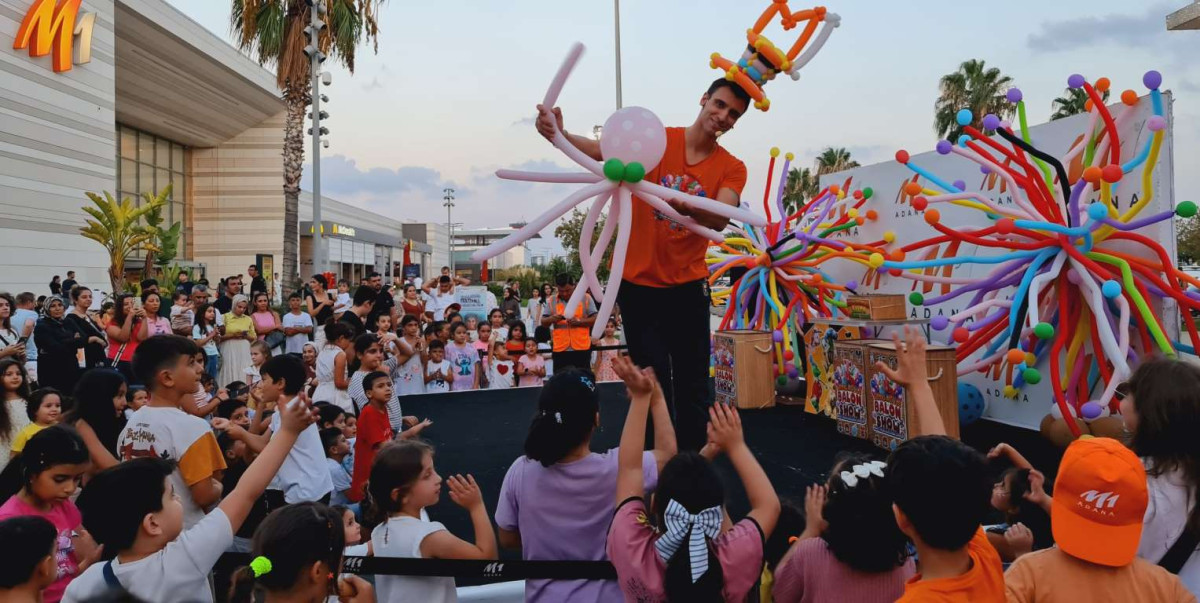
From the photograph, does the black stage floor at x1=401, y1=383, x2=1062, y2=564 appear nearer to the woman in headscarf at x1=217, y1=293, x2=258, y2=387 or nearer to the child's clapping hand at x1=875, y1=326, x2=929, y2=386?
the child's clapping hand at x1=875, y1=326, x2=929, y2=386

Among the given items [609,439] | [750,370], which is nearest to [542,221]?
[609,439]

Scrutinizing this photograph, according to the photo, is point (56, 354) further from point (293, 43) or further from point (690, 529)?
point (293, 43)

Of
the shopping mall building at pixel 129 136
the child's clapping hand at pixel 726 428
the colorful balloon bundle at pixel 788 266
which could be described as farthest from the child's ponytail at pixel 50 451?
the shopping mall building at pixel 129 136

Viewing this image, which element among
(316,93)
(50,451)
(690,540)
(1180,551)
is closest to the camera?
(690,540)

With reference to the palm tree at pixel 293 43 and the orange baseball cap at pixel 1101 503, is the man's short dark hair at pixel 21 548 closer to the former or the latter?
the orange baseball cap at pixel 1101 503

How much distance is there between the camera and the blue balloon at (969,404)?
A: 606 cm

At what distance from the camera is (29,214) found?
48.4ft

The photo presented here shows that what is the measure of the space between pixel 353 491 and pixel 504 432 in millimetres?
1679

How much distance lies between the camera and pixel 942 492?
1.59 m

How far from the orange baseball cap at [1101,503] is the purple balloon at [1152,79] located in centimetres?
392

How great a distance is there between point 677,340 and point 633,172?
84cm

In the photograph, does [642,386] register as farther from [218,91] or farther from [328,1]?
[218,91]

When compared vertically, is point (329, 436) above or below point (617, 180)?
below

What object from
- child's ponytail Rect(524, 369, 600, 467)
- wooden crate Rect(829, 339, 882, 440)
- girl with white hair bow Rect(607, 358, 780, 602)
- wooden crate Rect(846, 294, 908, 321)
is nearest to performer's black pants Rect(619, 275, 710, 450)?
child's ponytail Rect(524, 369, 600, 467)
